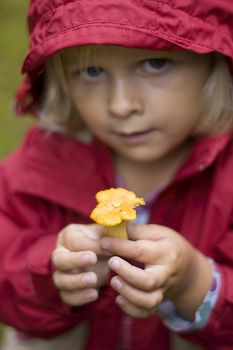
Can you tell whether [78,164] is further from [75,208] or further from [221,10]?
[221,10]

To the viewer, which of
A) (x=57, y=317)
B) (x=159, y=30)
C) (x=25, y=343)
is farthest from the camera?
(x=25, y=343)

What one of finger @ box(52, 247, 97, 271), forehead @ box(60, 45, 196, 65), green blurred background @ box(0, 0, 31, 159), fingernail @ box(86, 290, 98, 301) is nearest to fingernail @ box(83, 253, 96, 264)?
finger @ box(52, 247, 97, 271)

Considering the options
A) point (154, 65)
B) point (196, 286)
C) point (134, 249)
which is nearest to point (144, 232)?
point (134, 249)

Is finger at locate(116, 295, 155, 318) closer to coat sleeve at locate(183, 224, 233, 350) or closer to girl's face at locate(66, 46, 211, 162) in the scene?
coat sleeve at locate(183, 224, 233, 350)

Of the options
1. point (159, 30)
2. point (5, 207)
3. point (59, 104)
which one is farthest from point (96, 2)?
point (5, 207)

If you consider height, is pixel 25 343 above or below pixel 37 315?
below

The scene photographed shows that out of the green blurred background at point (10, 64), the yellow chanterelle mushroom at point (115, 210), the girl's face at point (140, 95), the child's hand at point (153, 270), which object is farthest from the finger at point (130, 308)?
the green blurred background at point (10, 64)
